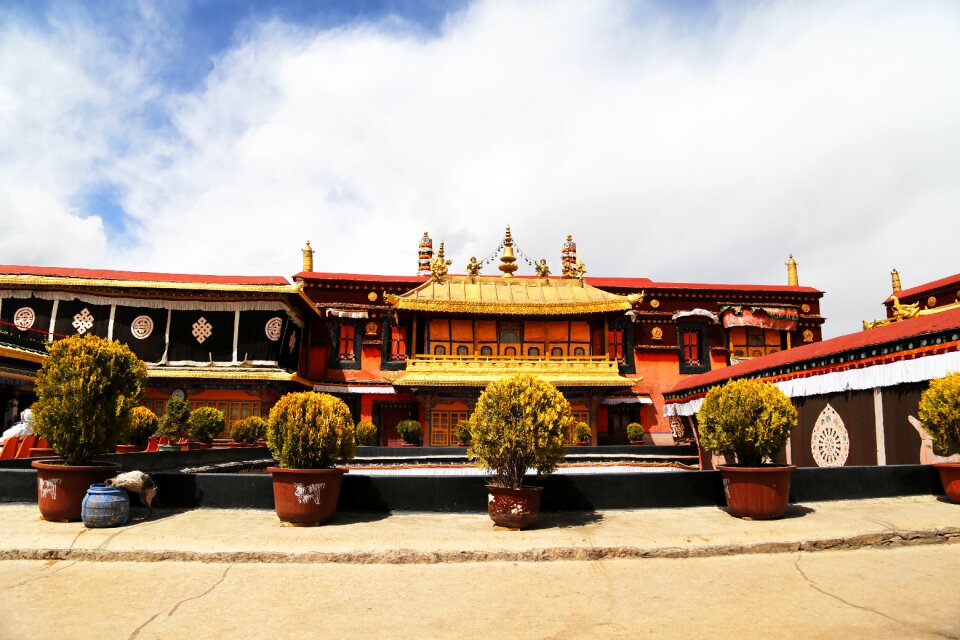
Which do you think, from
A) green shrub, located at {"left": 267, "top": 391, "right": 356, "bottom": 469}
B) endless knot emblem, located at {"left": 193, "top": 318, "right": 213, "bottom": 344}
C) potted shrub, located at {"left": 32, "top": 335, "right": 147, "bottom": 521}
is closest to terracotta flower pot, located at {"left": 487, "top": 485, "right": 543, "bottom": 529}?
green shrub, located at {"left": 267, "top": 391, "right": 356, "bottom": 469}

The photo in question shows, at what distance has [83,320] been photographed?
24.4 meters

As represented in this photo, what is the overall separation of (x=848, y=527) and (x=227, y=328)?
23447mm

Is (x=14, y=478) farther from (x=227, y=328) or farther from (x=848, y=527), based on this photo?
(x=227, y=328)

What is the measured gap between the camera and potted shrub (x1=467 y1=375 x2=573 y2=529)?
7.51 meters

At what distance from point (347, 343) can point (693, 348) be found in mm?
17718

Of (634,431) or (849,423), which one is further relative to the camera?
(634,431)

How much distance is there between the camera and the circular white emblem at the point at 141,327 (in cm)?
2466

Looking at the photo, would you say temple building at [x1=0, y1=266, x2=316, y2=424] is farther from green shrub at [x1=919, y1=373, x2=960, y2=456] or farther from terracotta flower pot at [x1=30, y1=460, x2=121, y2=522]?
green shrub at [x1=919, y1=373, x2=960, y2=456]

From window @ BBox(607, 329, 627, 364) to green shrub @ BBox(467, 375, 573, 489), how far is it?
932 inches

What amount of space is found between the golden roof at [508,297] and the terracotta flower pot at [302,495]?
18.4 metres

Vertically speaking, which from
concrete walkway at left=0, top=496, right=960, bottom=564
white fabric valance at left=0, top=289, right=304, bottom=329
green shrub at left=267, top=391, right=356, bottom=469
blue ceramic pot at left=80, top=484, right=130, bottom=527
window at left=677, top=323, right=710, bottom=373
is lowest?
concrete walkway at left=0, top=496, right=960, bottom=564

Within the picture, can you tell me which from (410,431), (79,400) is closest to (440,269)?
(410,431)

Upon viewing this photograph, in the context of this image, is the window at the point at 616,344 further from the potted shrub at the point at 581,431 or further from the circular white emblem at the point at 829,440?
the circular white emblem at the point at 829,440

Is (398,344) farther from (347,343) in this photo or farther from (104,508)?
(104,508)
